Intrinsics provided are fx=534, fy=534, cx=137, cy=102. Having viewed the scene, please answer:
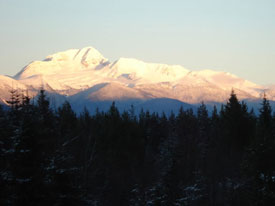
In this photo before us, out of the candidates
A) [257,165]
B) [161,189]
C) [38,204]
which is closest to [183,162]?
[161,189]

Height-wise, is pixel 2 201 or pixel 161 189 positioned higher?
pixel 2 201

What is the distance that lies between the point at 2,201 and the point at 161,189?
1491 centimetres

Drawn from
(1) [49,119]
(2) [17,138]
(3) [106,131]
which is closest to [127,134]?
(3) [106,131]

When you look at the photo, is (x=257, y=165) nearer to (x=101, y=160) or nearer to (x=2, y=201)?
(x=2, y=201)

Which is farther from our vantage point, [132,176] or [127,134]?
[127,134]

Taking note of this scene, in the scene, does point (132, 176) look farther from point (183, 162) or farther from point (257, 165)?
point (257, 165)

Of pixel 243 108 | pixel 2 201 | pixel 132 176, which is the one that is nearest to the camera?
pixel 2 201

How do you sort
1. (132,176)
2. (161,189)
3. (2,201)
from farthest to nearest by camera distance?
(132,176) < (161,189) < (2,201)

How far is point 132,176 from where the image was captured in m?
46.5

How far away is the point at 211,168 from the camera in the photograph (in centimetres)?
4094

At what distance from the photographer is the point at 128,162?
5141cm

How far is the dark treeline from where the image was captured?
1980 cm

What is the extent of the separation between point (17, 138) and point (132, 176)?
27.4m

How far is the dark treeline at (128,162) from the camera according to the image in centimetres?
1980
